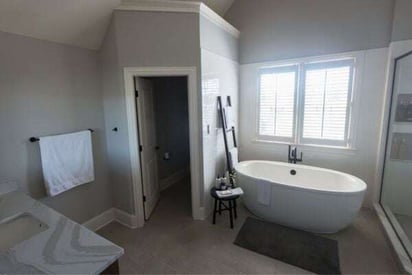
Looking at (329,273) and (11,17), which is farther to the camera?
(329,273)

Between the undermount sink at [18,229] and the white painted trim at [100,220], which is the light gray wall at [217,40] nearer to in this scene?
the undermount sink at [18,229]

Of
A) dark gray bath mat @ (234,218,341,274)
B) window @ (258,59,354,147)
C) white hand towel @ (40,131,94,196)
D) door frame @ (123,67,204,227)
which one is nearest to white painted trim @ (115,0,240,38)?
door frame @ (123,67,204,227)

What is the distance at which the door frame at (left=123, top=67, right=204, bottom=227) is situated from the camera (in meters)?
2.53

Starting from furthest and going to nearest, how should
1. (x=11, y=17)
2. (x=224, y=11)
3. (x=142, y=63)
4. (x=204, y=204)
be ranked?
(x=224, y=11) → (x=204, y=204) → (x=142, y=63) → (x=11, y=17)

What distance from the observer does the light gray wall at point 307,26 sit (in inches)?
112

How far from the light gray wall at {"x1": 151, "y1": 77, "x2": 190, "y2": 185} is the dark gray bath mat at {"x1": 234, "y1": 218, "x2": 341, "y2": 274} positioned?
2.02m

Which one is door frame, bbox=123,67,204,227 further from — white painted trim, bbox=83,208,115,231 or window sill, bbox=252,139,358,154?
window sill, bbox=252,139,358,154

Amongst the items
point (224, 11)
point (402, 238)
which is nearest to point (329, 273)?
point (402, 238)

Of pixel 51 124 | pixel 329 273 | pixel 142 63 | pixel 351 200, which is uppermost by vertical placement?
pixel 142 63

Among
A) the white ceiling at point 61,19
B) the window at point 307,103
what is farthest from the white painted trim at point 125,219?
the window at point 307,103

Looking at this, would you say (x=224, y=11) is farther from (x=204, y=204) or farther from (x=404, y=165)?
(x=404, y=165)

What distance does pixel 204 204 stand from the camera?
2941 millimetres

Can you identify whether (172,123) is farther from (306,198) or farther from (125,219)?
(306,198)

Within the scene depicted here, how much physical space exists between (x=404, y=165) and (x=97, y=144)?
13.2 feet
